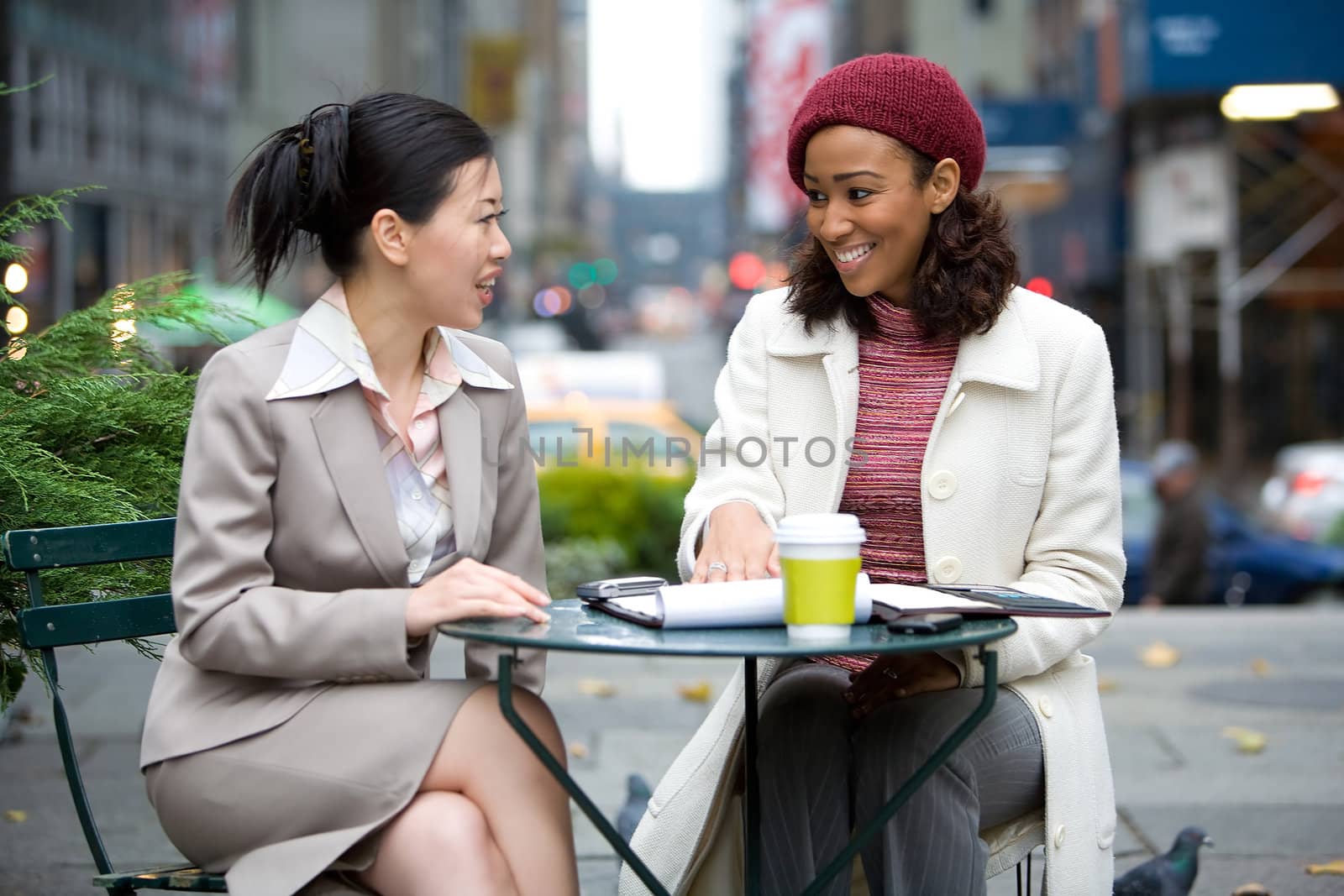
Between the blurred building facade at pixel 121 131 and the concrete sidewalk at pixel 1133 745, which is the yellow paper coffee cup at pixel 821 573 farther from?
the blurred building facade at pixel 121 131

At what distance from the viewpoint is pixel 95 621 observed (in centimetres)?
292

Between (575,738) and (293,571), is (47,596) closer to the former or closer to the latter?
(293,571)

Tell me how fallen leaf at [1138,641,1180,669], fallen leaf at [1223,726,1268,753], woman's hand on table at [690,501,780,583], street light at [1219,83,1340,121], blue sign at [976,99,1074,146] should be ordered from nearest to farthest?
1. woman's hand on table at [690,501,780,583]
2. fallen leaf at [1223,726,1268,753]
3. fallen leaf at [1138,641,1180,669]
4. street light at [1219,83,1340,121]
5. blue sign at [976,99,1074,146]

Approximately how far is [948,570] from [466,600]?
0.98m

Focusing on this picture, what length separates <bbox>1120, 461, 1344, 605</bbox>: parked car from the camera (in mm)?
9930

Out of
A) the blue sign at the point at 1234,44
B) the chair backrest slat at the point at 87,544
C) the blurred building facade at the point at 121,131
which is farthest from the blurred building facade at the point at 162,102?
the blue sign at the point at 1234,44

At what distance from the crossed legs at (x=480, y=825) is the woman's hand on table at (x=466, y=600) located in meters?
0.17

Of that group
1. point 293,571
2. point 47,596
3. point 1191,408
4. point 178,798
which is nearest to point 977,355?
point 293,571

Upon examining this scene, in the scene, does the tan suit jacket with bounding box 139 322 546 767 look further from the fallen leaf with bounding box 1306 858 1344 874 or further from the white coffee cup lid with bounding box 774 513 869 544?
the fallen leaf with bounding box 1306 858 1344 874

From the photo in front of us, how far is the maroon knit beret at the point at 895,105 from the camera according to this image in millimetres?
2889

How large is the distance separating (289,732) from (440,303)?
77 centimetres

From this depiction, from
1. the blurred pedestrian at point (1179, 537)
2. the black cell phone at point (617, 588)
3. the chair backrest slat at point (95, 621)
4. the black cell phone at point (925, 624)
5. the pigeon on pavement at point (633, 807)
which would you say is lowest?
the pigeon on pavement at point (633, 807)

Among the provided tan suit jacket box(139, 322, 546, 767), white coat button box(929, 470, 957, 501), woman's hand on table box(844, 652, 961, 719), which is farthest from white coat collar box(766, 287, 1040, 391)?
tan suit jacket box(139, 322, 546, 767)

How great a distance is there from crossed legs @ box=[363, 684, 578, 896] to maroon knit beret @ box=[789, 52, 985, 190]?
1232 mm
